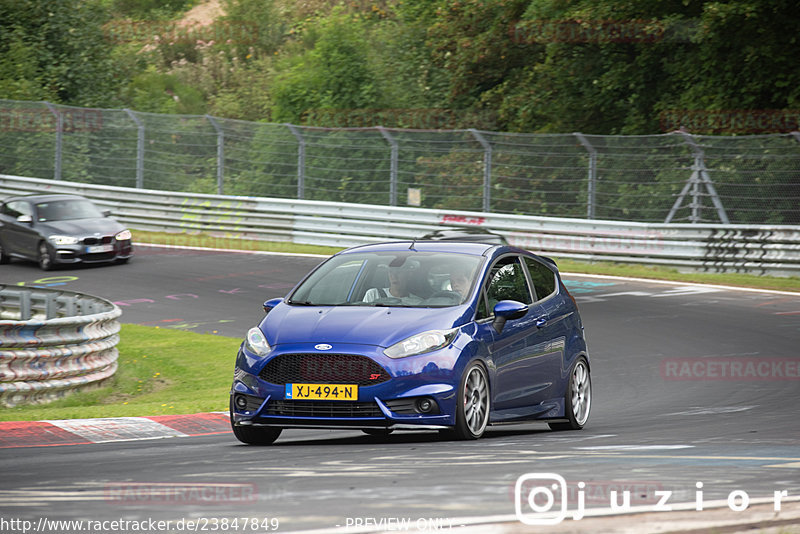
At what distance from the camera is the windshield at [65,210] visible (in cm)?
2619

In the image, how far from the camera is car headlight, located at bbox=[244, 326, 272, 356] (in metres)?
8.94

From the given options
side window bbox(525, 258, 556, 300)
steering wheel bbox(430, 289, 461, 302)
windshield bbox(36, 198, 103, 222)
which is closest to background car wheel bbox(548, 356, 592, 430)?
side window bbox(525, 258, 556, 300)

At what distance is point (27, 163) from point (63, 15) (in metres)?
10.9

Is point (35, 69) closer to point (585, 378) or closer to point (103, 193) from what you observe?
point (103, 193)

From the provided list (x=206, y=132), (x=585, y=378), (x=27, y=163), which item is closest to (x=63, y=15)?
(x=27, y=163)

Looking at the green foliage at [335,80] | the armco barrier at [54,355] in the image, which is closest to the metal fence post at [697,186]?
the armco barrier at [54,355]

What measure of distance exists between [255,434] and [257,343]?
0.69 m

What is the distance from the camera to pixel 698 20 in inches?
1166

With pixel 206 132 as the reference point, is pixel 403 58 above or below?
above

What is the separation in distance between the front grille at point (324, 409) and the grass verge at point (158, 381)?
314cm

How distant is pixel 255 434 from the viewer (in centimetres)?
913
